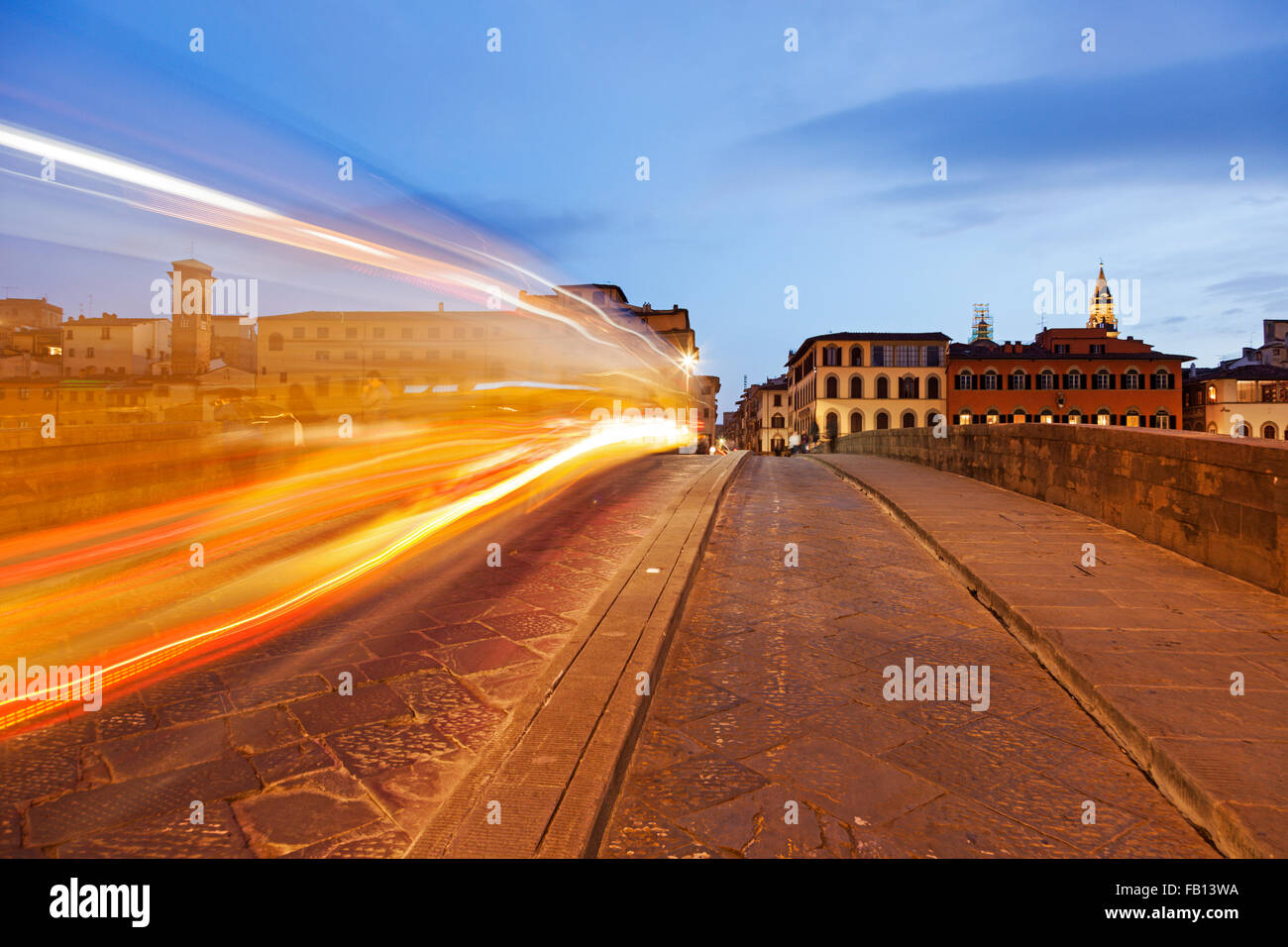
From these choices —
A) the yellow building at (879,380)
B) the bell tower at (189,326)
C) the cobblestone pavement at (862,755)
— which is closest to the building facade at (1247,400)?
the yellow building at (879,380)

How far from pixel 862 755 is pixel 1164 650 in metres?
2.02

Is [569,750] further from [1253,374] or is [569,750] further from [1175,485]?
[1253,374]

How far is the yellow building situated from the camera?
57031 mm

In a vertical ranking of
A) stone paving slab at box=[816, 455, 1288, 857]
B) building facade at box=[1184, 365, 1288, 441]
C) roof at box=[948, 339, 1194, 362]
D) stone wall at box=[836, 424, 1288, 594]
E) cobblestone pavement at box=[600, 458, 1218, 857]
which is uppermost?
roof at box=[948, 339, 1194, 362]

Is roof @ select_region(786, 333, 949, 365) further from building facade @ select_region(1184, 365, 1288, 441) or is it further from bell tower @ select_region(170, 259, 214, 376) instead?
bell tower @ select_region(170, 259, 214, 376)

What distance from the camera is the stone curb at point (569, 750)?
2143 mm

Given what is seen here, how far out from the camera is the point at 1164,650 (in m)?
3.64

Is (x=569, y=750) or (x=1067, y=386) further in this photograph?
(x=1067, y=386)

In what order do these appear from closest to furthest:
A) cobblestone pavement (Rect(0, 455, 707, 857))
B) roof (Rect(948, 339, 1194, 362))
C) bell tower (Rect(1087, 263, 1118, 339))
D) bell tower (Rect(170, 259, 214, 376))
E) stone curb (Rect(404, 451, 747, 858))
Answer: stone curb (Rect(404, 451, 747, 858)) < cobblestone pavement (Rect(0, 455, 707, 857)) < bell tower (Rect(170, 259, 214, 376)) < roof (Rect(948, 339, 1194, 362)) < bell tower (Rect(1087, 263, 1118, 339))

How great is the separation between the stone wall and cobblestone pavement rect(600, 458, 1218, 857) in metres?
2.04

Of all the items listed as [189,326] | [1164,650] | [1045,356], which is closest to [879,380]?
[1045,356]

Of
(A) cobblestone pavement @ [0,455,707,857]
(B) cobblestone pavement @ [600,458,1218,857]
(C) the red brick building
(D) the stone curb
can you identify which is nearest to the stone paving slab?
(B) cobblestone pavement @ [600,458,1218,857]
